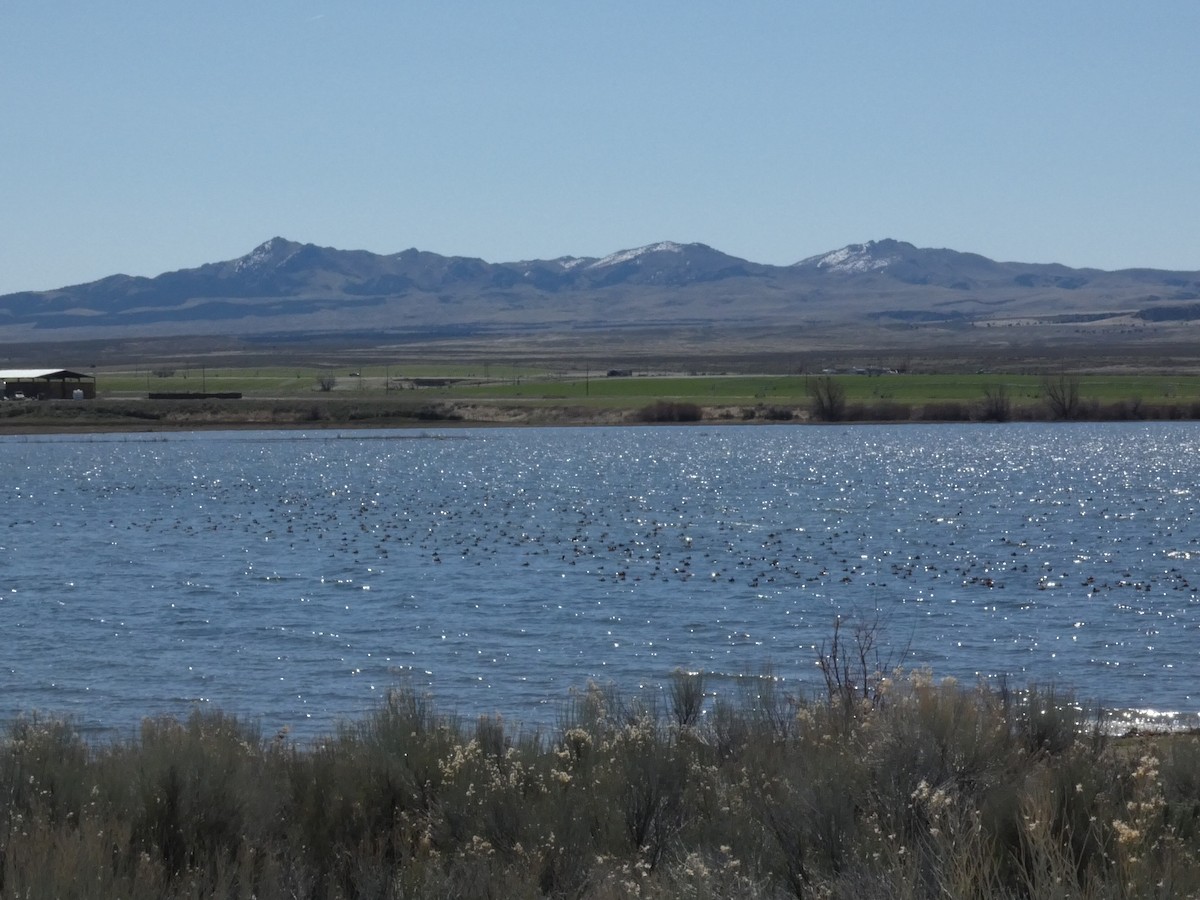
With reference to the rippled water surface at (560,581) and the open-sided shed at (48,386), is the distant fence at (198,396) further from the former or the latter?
the rippled water surface at (560,581)

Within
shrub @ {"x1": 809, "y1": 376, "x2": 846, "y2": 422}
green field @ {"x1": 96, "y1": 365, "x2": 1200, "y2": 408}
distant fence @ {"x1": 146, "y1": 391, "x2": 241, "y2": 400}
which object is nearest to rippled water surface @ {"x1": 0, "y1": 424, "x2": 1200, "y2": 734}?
shrub @ {"x1": 809, "y1": 376, "x2": 846, "y2": 422}

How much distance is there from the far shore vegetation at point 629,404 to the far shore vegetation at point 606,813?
90532mm

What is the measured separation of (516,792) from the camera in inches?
386

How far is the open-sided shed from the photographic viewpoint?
11062 cm

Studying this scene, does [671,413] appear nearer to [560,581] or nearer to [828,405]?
[828,405]

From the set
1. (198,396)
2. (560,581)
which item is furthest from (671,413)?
(560,581)

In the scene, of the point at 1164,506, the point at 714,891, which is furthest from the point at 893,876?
the point at 1164,506

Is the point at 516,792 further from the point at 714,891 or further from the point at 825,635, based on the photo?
the point at 825,635

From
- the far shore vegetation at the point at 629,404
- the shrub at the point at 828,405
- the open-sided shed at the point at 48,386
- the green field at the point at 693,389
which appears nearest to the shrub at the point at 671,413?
the far shore vegetation at the point at 629,404

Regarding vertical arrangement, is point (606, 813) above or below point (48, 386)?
below

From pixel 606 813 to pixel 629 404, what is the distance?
10108 centimetres

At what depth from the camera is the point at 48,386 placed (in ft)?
368

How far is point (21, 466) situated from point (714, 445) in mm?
37494

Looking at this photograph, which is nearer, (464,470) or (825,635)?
(825,635)
